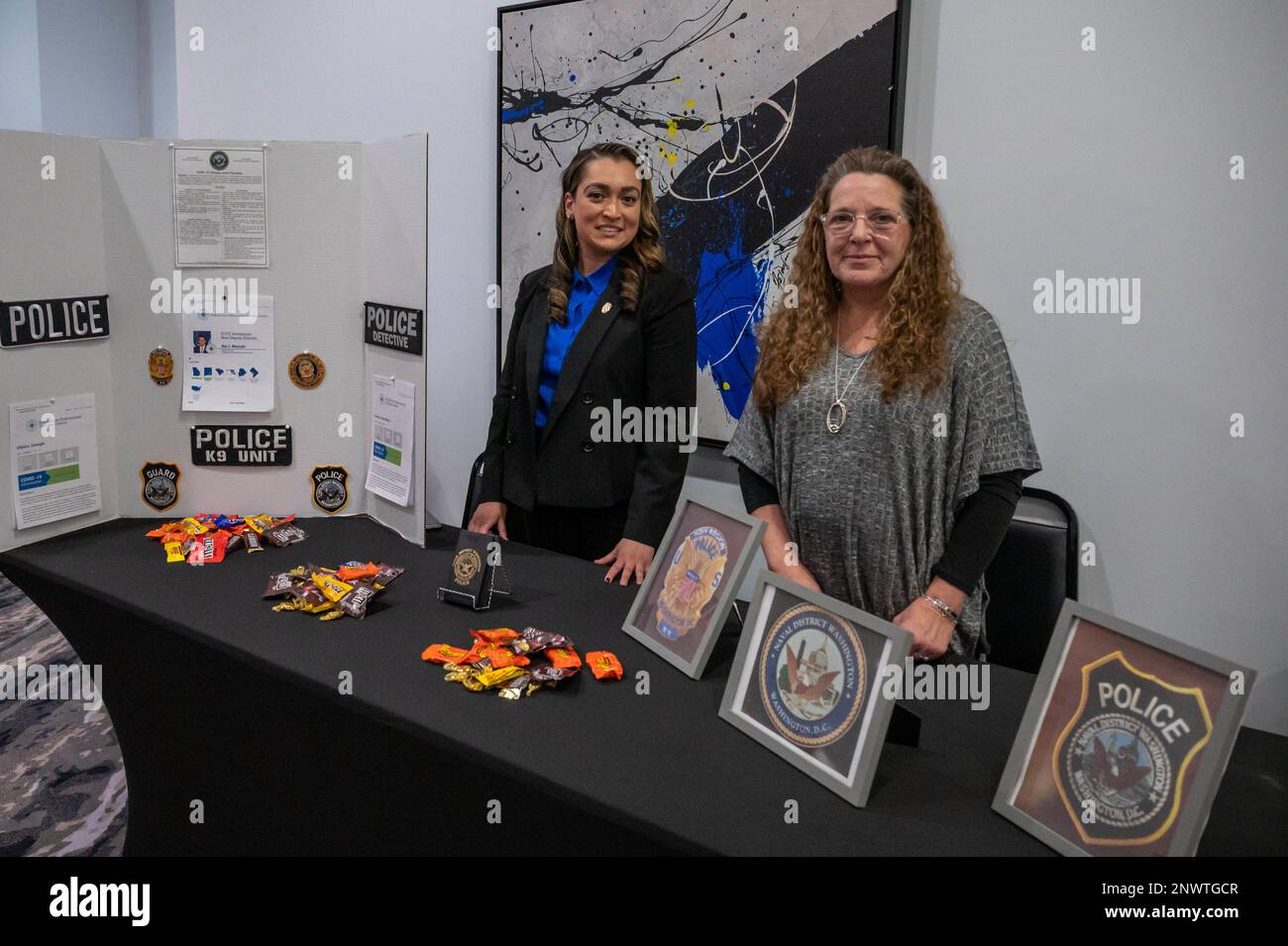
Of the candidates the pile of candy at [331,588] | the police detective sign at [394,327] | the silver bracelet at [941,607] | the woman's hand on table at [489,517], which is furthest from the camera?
the woman's hand on table at [489,517]

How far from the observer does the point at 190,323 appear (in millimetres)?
2166

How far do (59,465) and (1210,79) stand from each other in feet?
8.65

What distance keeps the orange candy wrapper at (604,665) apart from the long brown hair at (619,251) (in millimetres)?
842

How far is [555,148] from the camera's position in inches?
114

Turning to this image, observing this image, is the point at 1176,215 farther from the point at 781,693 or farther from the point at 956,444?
the point at 781,693

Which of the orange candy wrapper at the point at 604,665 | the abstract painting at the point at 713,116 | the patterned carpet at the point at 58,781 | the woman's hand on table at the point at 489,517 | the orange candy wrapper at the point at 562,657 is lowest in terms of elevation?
the patterned carpet at the point at 58,781

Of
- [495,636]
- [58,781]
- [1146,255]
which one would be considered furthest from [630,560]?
[58,781]

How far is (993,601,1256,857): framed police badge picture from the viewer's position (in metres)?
0.91

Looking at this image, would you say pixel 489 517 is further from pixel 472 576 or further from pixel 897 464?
pixel 897 464

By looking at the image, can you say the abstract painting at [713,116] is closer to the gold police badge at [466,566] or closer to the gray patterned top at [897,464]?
the gray patterned top at [897,464]

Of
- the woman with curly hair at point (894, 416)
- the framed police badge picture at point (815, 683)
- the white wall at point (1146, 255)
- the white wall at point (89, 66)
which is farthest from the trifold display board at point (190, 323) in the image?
the white wall at point (89, 66)

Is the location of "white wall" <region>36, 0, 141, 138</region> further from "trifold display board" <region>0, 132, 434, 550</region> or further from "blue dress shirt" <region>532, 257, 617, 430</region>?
"blue dress shirt" <region>532, 257, 617, 430</region>

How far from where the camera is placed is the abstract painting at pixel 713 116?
7.42ft

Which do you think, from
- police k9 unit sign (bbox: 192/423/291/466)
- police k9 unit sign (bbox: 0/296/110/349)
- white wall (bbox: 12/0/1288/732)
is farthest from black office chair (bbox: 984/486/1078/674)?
police k9 unit sign (bbox: 0/296/110/349)
